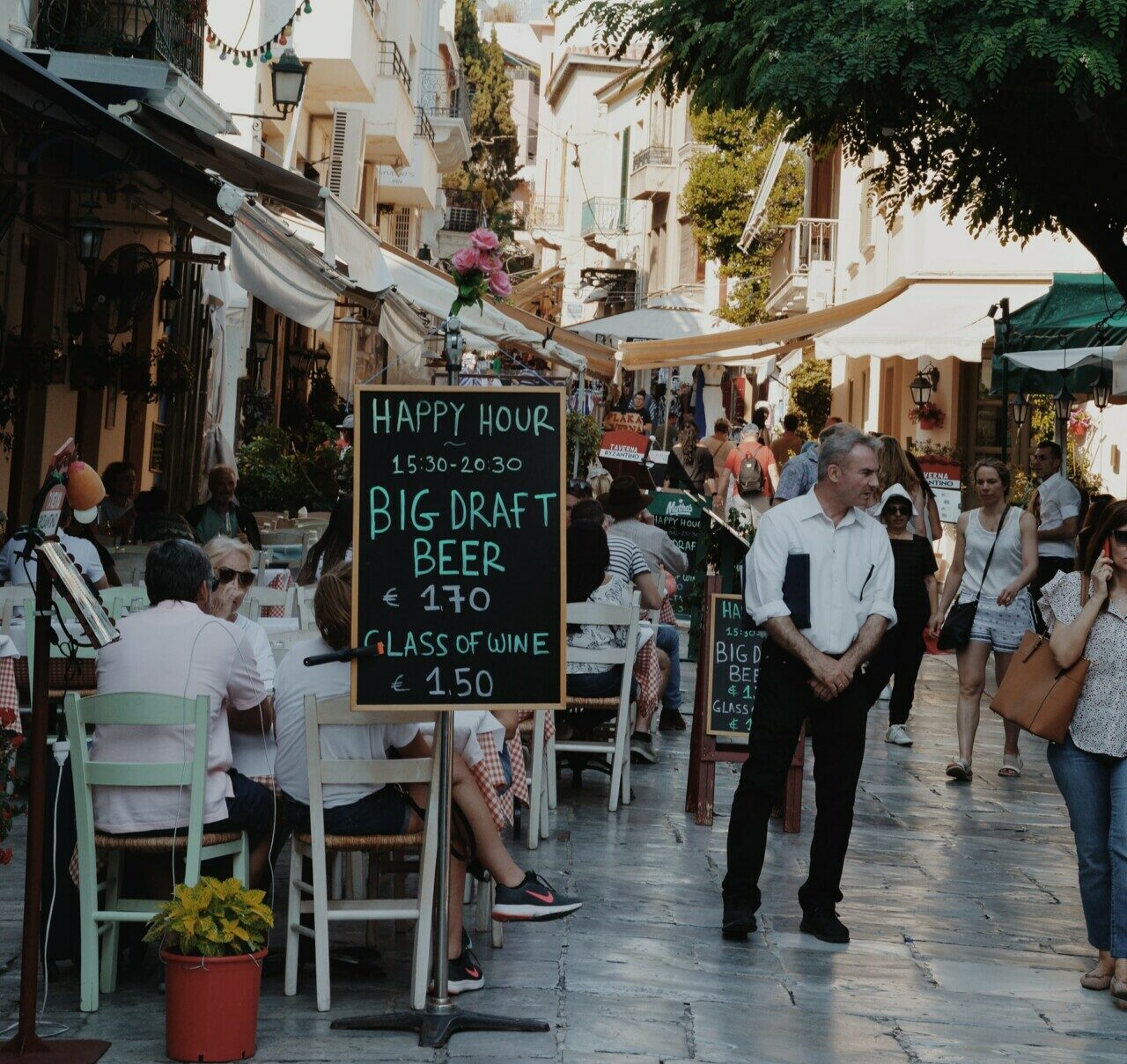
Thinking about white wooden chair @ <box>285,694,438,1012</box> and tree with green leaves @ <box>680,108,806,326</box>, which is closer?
white wooden chair @ <box>285,694,438,1012</box>

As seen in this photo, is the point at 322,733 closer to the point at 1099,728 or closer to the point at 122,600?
the point at 122,600

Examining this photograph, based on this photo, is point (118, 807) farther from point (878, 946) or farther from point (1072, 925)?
point (1072, 925)

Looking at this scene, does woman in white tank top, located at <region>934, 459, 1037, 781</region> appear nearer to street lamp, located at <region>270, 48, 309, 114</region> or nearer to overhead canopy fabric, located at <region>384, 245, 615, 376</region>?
overhead canopy fabric, located at <region>384, 245, 615, 376</region>

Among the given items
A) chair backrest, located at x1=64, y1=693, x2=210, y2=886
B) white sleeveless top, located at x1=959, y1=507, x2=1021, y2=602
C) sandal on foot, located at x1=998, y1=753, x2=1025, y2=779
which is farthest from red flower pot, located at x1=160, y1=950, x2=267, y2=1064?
sandal on foot, located at x1=998, y1=753, x2=1025, y2=779

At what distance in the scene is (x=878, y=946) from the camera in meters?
6.61

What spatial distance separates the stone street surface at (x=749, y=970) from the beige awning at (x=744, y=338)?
10139 millimetres

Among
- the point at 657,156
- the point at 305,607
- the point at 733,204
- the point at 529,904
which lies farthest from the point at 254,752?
the point at 657,156

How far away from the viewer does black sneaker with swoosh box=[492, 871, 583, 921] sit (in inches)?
220

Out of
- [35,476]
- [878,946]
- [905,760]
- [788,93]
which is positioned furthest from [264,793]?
[35,476]

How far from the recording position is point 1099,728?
6113 millimetres

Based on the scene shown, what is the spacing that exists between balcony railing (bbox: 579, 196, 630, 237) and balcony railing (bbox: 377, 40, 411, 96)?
37.5 metres

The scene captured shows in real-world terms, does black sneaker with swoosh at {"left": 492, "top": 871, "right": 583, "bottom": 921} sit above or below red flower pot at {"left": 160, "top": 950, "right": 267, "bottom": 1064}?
above

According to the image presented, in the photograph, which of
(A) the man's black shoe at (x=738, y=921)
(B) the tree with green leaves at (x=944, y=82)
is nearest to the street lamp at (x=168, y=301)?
(B) the tree with green leaves at (x=944, y=82)

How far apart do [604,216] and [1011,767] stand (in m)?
58.3
